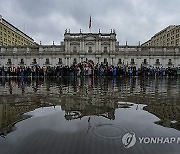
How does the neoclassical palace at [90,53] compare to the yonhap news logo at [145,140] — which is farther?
the neoclassical palace at [90,53]

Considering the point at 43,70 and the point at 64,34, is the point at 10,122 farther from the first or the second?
the point at 64,34

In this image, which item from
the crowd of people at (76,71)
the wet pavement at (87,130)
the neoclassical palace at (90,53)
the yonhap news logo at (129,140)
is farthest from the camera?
the neoclassical palace at (90,53)

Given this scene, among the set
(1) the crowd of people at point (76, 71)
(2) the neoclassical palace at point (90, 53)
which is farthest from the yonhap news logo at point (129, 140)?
(2) the neoclassical palace at point (90, 53)

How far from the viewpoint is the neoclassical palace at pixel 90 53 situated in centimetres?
5288

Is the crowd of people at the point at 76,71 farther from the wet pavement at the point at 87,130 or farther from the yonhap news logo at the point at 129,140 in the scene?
the yonhap news logo at the point at 129,140

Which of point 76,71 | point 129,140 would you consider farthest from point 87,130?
point 76,71

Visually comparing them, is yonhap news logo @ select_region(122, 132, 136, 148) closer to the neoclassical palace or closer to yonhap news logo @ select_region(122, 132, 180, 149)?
yonhap news logo @ select_region(122, 132, 180, 149)

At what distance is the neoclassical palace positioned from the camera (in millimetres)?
52875

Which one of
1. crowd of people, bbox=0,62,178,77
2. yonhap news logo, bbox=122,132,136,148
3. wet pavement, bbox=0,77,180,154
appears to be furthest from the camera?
crowd of people, bbox=0,62,178,77

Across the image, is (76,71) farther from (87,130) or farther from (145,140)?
(145,140)

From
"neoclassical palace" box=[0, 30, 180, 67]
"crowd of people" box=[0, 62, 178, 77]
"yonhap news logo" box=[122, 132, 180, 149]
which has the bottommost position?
"yonhap news logo" box=[122, 132, 180, 149]

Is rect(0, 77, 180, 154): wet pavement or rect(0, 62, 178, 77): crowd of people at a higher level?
rect(0, 62, 178, 77): crowd of people

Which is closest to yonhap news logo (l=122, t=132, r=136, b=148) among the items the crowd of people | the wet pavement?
the wet pavement

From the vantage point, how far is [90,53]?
174 ft
